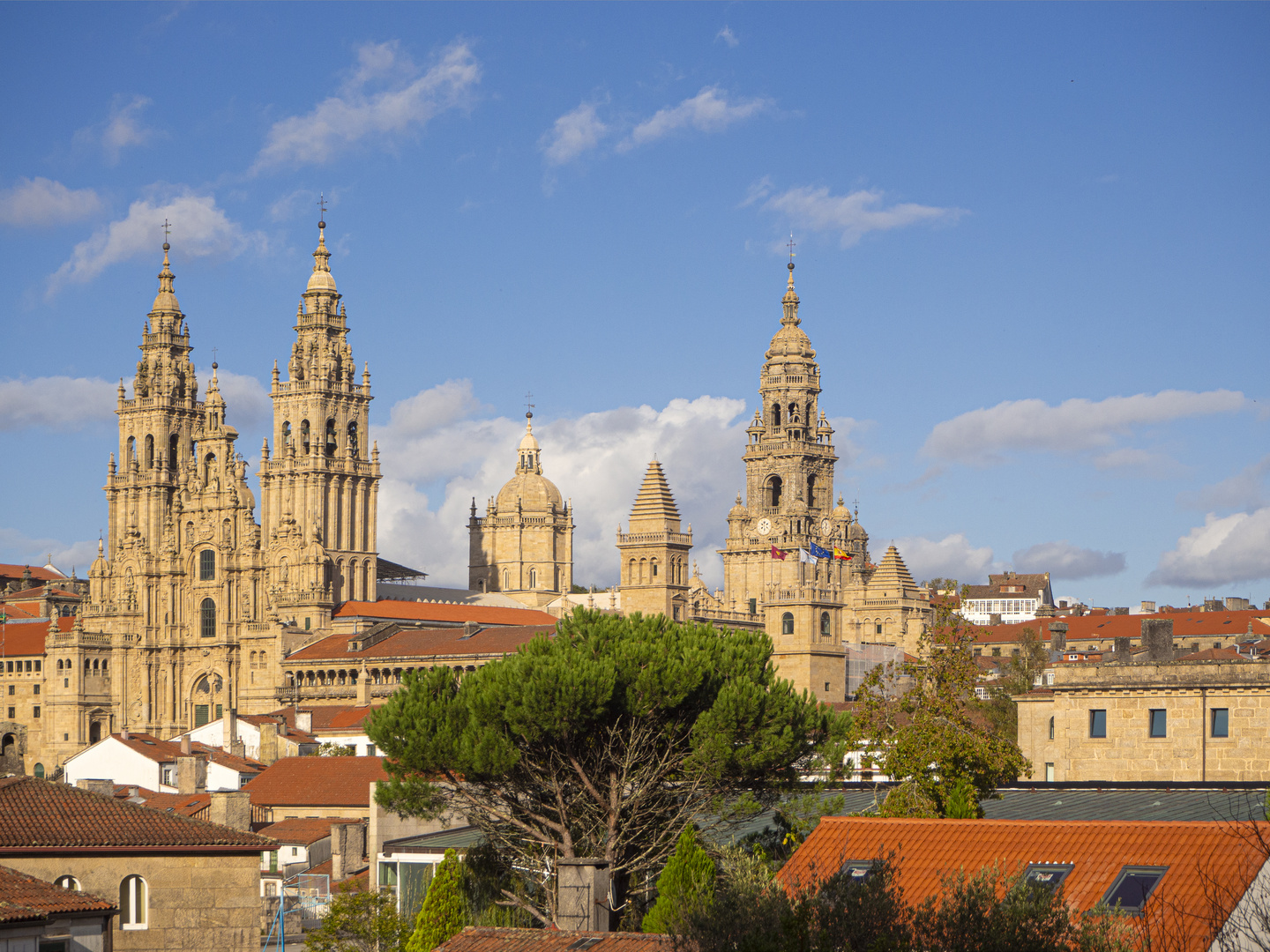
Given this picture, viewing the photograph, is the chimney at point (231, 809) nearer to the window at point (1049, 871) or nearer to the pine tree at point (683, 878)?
the pine tree at point (683, 878)

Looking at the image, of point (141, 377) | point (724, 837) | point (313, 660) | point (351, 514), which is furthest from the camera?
point (141, 377)

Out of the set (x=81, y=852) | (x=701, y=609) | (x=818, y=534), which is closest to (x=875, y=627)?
(x=818, y=534)

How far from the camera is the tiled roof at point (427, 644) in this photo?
4892 inches

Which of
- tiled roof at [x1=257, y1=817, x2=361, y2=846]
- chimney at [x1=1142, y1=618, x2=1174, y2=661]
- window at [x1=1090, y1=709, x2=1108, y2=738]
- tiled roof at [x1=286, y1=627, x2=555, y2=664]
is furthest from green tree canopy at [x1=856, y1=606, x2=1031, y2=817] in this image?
tiled roof at [x1=286, y1=627, x2=555, y2=664]

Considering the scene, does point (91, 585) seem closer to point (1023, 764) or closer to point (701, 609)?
point (701, 609)

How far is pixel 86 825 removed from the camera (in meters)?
36.1

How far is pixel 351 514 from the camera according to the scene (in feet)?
468

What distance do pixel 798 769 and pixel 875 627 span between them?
378ft

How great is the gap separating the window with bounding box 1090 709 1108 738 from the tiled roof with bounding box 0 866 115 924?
3078cm

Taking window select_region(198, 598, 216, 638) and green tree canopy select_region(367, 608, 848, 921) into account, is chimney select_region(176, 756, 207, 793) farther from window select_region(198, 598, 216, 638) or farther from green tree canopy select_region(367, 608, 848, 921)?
window select_region(198, 598, 216, 638)

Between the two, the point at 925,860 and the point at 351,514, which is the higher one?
the point at 351,514

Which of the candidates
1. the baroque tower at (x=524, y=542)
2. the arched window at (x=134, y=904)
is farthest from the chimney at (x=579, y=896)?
the baroque tower at (x=524, y=542)

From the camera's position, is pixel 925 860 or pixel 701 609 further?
pixel 701 609

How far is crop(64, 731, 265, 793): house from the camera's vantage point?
257 ft
